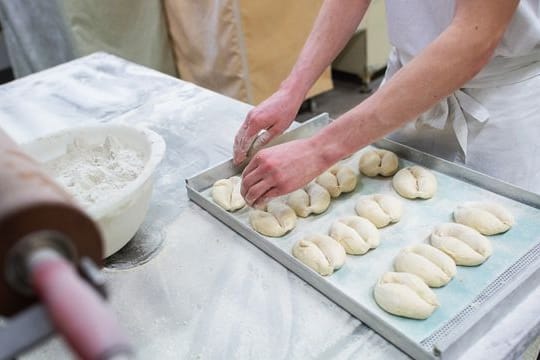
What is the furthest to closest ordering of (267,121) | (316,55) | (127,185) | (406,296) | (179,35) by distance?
(179,35), (316,55), (267,121), (127,185), (406,296)

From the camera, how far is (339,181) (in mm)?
1045

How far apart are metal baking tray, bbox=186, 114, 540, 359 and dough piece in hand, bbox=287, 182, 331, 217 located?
0.02 metres

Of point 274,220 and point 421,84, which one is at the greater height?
point 421,84

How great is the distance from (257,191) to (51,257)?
638mm

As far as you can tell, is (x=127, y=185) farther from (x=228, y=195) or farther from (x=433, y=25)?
(x=433, y=25)

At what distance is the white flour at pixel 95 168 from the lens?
872 mm

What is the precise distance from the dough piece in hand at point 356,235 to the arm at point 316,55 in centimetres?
35

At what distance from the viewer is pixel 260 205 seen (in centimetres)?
96

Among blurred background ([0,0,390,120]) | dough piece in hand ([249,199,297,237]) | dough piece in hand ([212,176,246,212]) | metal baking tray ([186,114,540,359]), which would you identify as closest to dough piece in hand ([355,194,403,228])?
metal baking tray ([186,114,540,359])

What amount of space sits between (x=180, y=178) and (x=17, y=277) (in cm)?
86

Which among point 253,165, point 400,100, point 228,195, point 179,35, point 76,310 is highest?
point 76,310

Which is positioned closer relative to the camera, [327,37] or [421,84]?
[421,84]

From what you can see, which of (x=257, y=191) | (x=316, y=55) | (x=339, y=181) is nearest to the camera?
(x=257, y=191)

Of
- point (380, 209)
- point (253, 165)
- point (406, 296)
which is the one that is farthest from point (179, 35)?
point (406, 296)
